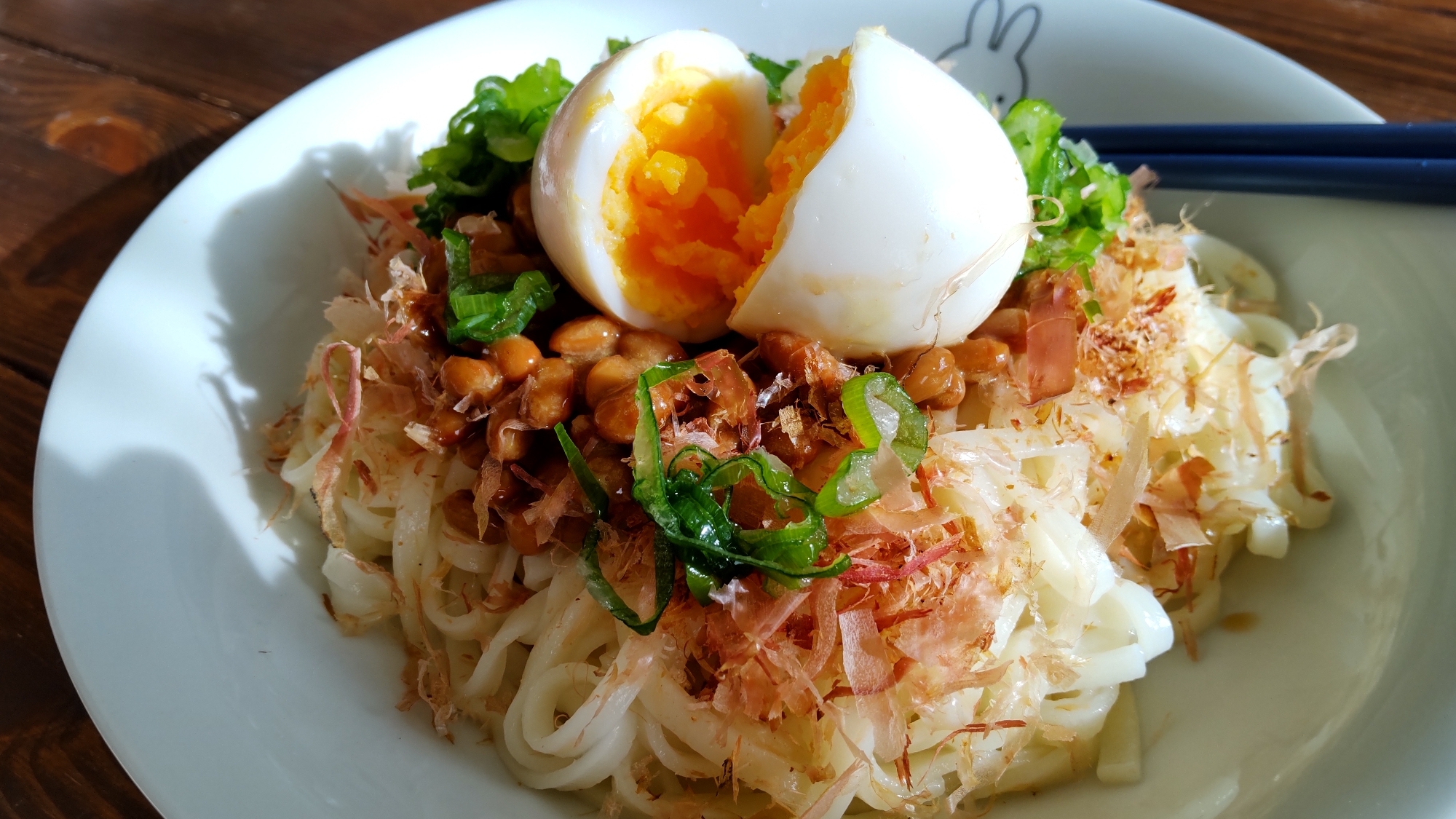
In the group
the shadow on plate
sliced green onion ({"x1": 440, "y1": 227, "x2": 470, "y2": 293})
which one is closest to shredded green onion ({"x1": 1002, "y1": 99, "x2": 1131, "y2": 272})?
sliced green onion ({"x1": 440, "y1": 227, "x2": 470, "y2": 293})

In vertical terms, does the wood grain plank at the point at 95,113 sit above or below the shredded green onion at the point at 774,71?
below

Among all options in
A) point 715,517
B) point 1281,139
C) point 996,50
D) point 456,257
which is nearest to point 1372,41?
point 1281,139

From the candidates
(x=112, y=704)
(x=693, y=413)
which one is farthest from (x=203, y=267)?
(x=693, y=413)

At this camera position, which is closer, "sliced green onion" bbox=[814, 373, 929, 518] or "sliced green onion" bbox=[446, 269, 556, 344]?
"sliced green onion" bbox=[814, 373, 929, 518]

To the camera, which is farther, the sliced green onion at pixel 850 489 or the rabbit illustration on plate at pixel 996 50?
the rabbit illustration on plate at pixel 996 50

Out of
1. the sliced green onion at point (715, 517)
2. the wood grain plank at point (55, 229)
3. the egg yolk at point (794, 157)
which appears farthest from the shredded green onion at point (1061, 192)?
the wood grain plank at point (55, 229)

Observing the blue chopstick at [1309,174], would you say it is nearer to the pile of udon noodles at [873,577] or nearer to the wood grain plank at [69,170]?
the pile of udon noodles at [873,577]

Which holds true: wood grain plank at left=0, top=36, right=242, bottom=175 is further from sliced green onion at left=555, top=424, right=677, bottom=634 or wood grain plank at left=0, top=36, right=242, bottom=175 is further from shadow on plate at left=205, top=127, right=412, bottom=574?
sliced green onion at left=555, top=424, right=677, bottom=634
